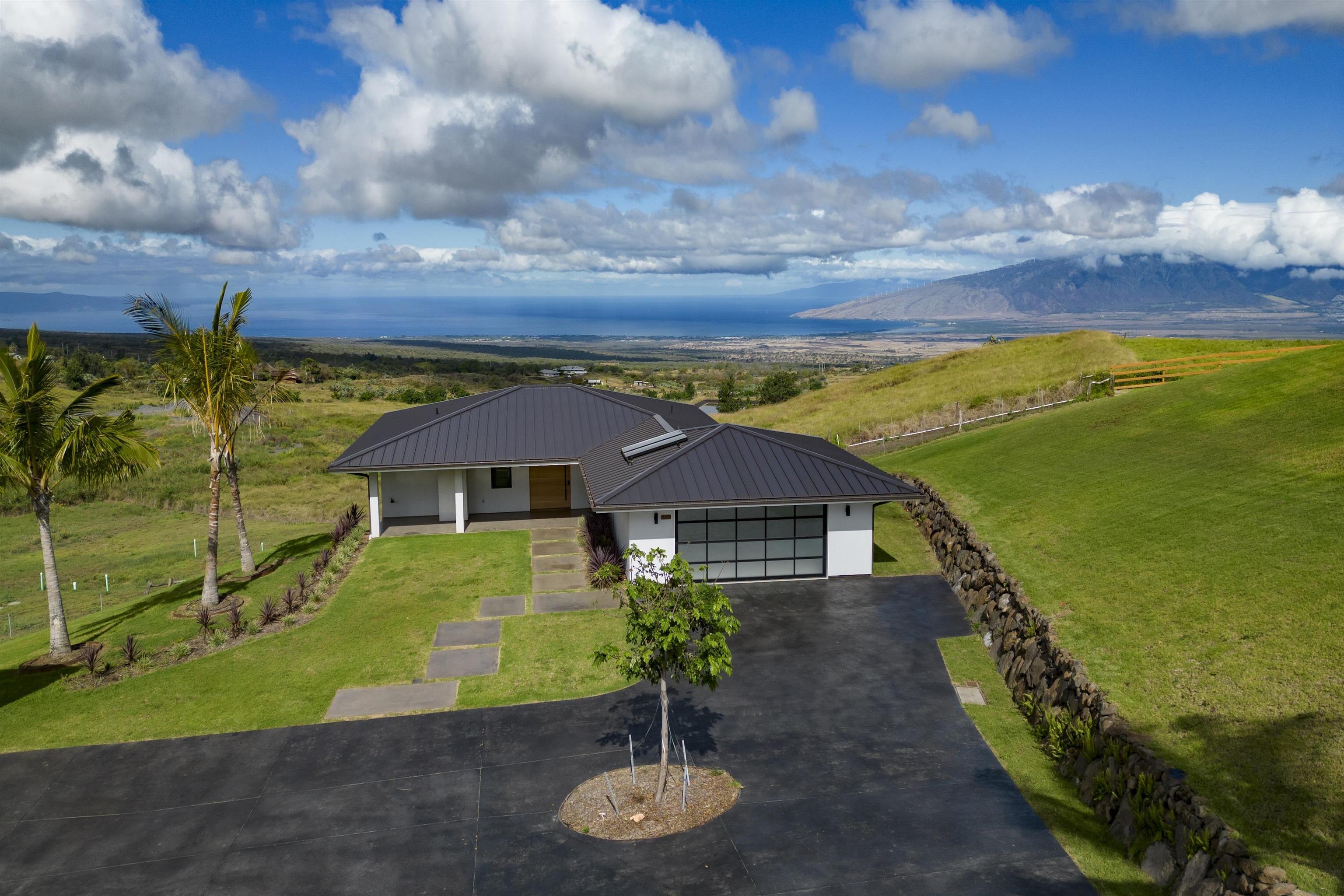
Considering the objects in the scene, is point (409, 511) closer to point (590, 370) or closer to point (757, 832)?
point (757, 832)

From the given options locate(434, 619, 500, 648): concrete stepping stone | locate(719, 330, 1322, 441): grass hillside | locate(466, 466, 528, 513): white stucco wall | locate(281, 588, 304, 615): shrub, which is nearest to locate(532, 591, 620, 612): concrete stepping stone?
locate(434, 619, 500, 648): concrete stepping stone

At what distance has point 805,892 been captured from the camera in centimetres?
1039

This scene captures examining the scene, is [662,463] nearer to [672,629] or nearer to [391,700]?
[391,700]

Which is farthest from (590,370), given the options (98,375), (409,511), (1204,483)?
(1204,483)

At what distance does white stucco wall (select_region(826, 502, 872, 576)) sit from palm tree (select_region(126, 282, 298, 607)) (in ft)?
52.7

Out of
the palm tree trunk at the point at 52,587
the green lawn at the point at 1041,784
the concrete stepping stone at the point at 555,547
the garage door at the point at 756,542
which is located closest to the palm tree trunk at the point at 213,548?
the palm tree trunk at the point at 52,587

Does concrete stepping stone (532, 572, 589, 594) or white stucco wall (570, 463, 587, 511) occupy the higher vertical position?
white stucco wall (570, 463, 587, 511)

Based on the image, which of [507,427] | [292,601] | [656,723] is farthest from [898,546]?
[292,601]

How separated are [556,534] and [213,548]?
1015cm

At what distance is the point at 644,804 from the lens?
1239 centimetres

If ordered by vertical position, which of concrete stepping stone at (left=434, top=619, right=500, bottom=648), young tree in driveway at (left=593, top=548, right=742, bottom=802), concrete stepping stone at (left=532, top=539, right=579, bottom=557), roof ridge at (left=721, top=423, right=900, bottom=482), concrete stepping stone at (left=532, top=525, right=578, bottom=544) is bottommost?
concrete stepping stone at (left=434, top=619, right=500, bottom=648)

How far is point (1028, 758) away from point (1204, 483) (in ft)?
33.3

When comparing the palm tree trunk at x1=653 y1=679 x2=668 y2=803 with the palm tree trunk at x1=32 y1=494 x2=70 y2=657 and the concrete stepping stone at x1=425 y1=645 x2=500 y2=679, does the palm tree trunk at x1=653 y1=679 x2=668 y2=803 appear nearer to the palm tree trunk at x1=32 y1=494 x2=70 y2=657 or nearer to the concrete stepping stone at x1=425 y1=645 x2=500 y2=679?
the concrete stepping stone at x1=425 y1=645 x2=500 y2=679

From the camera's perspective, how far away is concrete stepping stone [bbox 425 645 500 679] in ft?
56.4
